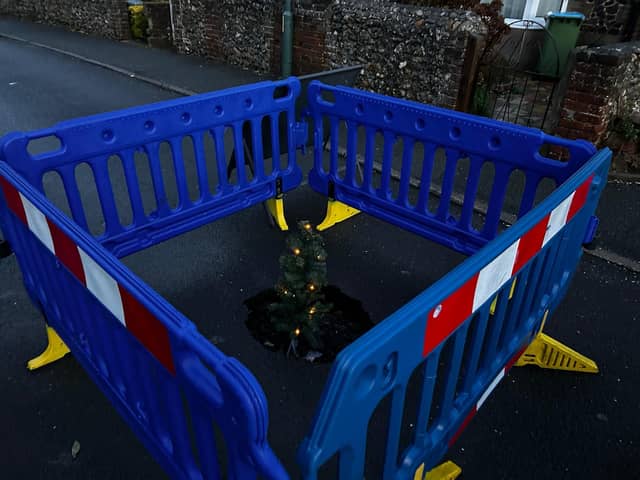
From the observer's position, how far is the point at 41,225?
6.81 feet

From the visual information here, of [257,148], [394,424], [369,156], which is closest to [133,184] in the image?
[257,148]

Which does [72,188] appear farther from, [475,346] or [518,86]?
[518,86]

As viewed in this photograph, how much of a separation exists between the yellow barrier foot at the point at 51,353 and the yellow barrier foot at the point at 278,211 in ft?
6.83

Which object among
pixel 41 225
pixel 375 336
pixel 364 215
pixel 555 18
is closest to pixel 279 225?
pixel 364 215

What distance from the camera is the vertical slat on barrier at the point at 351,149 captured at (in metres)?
4.09

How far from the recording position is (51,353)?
2996 mm

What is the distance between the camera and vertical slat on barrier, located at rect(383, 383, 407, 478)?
5.00 ft

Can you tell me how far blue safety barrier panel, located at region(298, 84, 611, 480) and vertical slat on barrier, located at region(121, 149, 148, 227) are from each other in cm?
162

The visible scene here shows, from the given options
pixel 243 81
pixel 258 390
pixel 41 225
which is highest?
pixel 258 390

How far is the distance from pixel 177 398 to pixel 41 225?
97 centimetres

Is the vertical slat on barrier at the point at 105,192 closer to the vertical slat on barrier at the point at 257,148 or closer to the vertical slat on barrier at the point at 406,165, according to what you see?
the vertical slat on barrier at the point at 257,148

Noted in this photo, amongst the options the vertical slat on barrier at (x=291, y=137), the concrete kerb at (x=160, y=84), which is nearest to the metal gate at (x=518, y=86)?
the concrete kerb at (x=160, y=84)

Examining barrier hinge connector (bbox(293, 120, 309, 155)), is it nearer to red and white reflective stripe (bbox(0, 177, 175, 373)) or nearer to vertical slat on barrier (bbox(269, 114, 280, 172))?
vertical slat on barrier (bbox(269, 114, 280, 172))

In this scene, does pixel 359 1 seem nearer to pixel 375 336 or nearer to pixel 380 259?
pixel 380 259
